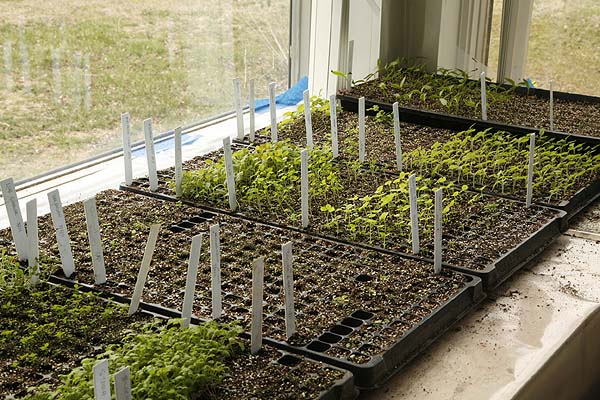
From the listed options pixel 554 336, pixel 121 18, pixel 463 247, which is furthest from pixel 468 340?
pixel 121 18

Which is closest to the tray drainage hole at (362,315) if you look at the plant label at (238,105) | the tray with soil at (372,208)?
the tray with soil at (372,208)

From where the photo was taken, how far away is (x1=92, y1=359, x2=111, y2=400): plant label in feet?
4.69

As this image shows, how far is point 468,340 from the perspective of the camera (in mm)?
2086

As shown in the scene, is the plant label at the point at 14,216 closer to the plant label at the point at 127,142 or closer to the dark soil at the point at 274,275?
the dark soil at the point at 274,275

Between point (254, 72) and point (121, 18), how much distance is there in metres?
1.01

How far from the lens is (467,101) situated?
3.75m

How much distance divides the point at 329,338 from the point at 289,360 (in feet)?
0.47

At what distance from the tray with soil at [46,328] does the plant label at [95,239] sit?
0.28 ft

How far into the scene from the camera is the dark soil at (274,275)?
6.75 ft

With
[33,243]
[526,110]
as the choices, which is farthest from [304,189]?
[526,110]

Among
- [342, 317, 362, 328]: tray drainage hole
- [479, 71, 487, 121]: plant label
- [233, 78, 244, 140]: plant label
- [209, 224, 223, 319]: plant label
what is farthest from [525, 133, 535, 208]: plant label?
[209, 224, 223, 319]: plant label

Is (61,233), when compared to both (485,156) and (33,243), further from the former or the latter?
(485,156)

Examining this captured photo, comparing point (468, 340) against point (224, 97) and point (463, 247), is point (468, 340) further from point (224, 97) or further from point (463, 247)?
point (224, 97)

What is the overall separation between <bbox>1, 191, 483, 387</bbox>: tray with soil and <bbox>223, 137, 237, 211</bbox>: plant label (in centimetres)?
8
